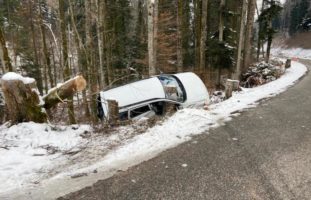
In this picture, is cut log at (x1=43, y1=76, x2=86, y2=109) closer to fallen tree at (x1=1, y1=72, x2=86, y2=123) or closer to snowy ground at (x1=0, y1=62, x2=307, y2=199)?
fallen tree at (x1=1, y1=72, x2=86, y2=123)

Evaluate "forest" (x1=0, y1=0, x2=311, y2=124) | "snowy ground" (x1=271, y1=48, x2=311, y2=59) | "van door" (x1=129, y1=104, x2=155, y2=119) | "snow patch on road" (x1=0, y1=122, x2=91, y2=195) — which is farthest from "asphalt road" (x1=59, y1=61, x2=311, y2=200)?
"snowy ground" (x1=271, y1=48, x2=311, y2=59)

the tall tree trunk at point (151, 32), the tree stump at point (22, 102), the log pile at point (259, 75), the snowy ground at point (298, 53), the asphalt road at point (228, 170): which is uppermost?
the tall tree trunk at point (151, 32)

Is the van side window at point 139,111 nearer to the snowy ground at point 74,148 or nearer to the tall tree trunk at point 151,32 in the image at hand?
the snowy ground at point 74,148

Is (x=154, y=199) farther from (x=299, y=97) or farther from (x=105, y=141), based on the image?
(x=299, y=97)

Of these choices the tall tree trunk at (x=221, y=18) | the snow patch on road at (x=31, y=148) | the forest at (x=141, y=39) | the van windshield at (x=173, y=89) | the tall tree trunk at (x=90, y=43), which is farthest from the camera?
the forest at (x=141, y=39)

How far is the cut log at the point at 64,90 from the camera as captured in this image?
20.7ft

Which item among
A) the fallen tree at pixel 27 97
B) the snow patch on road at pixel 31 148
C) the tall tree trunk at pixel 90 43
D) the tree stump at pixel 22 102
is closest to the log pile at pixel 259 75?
the tall tree trunk at pixel 90 43

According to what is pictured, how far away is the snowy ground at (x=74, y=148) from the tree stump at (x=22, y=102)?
0.29 metres

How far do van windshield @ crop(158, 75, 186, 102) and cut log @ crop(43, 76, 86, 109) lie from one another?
138 inches

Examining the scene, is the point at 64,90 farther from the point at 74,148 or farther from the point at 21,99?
the point at 74,148

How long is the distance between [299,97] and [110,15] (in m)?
17.0

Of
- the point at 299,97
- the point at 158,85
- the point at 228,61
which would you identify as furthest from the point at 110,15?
the point at 299,97

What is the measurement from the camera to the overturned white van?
8.84 metres

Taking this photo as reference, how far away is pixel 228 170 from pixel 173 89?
16.7 feet
